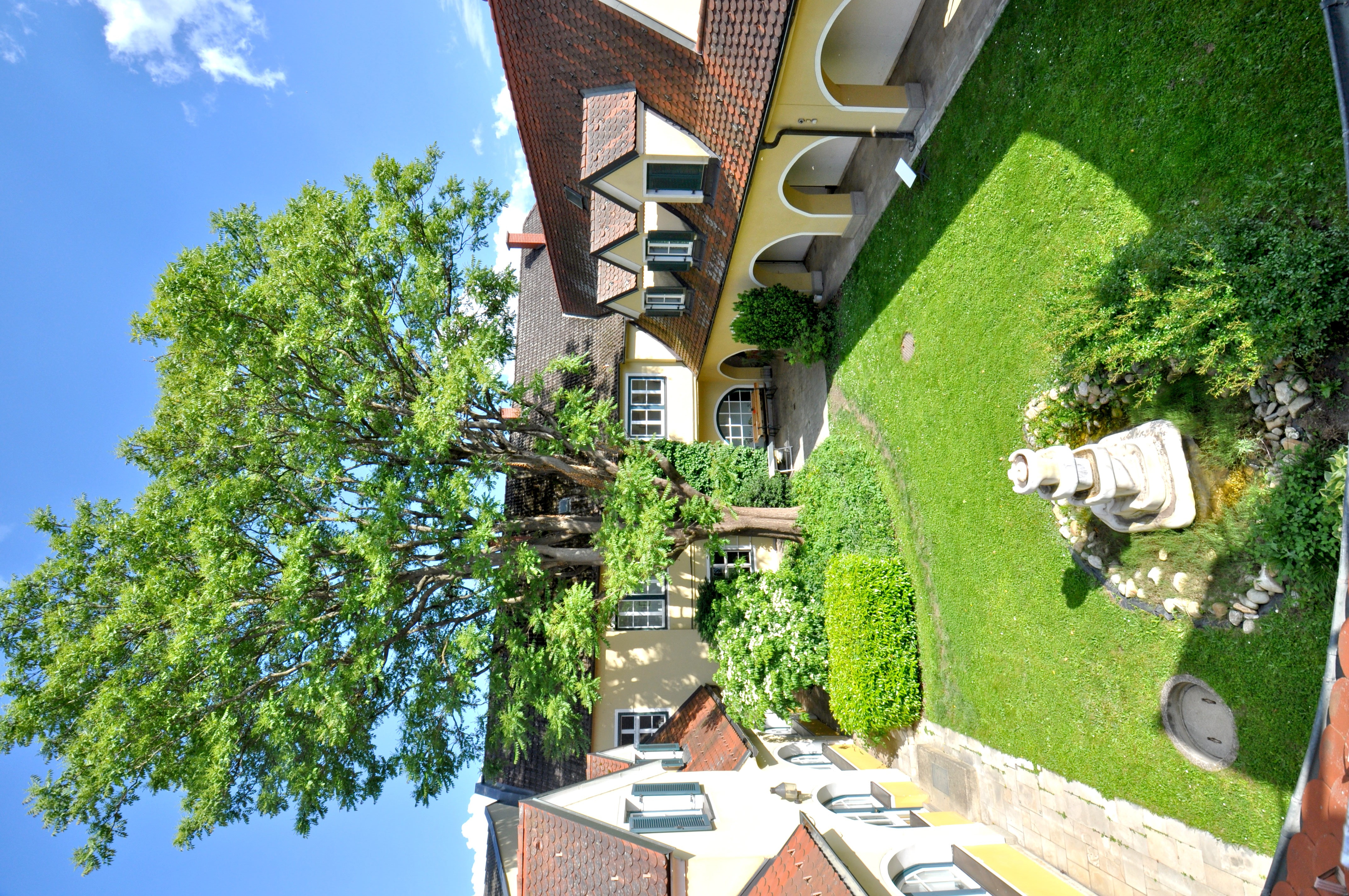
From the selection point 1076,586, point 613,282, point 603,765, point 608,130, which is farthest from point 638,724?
point 608,130

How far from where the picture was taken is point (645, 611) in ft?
72.4

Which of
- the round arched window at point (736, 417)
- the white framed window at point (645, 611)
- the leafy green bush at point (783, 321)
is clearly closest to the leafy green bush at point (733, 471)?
the round arched window at point (736, 417)

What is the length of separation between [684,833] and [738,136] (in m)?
12.7

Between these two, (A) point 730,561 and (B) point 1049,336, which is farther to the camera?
(A) point 730,561

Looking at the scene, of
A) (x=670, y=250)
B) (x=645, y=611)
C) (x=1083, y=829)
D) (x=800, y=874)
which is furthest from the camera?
(x=645, y=611)

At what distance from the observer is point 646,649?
21797 millimetres

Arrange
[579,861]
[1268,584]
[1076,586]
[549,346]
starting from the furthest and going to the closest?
1. [549,346]
2. [579,861]
3. [1076,586]
4. [1268,584]

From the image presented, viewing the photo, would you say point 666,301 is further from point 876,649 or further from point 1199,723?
point 1199,723

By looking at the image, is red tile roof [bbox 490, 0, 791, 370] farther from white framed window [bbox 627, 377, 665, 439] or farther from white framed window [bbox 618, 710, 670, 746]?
white framed window [bbox 618, 710, 670, 746]

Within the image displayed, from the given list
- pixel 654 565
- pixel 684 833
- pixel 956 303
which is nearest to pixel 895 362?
pixel 956 303

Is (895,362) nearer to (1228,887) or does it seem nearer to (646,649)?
(1228,887)

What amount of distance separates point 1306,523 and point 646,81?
12610 millimetres

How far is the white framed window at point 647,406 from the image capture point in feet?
78.0

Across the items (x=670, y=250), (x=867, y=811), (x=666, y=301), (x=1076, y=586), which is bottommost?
(x=867, y=811)
